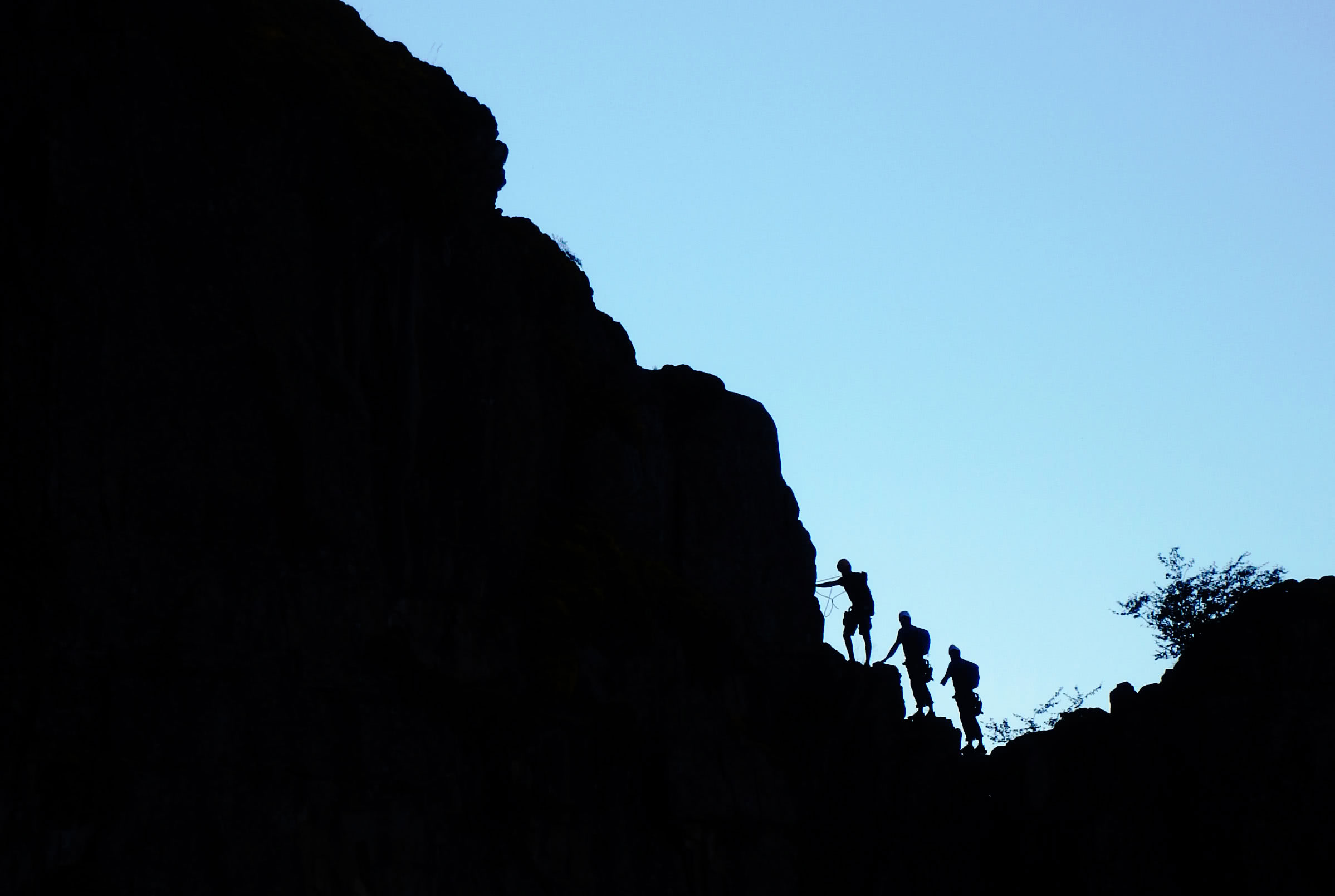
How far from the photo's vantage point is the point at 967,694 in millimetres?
41125

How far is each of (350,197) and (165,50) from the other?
4.44 metres

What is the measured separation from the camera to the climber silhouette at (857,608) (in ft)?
142

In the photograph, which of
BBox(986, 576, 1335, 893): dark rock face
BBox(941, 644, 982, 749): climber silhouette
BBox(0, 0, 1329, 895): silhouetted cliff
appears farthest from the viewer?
BBox(941, 644, 982, 749): climber silhouette

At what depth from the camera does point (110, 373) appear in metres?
25.8

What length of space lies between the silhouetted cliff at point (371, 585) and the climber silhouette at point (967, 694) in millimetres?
703

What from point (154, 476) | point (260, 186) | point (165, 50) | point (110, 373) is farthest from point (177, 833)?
point (165, 50)

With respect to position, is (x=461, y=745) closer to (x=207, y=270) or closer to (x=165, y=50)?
(x=207, y=270)

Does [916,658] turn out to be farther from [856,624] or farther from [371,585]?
[371,585]

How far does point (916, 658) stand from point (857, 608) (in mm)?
2645

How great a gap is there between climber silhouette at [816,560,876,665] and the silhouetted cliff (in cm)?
155

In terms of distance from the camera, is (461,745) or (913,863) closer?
(461,745)

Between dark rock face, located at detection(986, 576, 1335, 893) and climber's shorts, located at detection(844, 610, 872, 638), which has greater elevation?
climber's shorts, located at detection(844, 610, 872, 638)

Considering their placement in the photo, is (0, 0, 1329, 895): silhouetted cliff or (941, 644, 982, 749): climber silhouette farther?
(941, 644, 982, 749): climber silhouette

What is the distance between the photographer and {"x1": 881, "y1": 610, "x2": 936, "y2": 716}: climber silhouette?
136 ft
